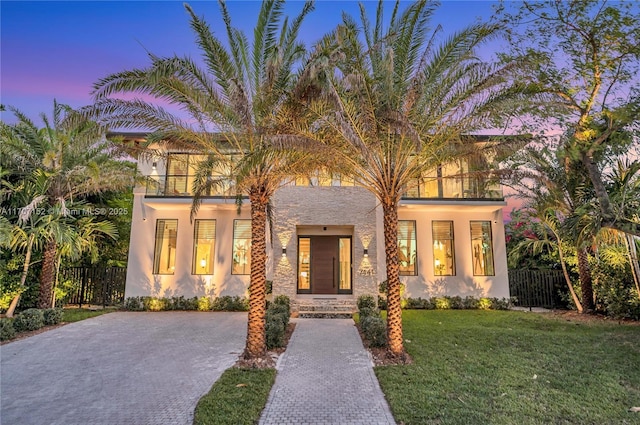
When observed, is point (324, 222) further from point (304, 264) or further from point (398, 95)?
point (398, 95)

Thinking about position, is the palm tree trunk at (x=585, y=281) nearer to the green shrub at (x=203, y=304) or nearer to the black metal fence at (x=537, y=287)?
the black metal fence at (x=537, y=287)

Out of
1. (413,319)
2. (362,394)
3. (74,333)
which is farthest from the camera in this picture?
(413,319)

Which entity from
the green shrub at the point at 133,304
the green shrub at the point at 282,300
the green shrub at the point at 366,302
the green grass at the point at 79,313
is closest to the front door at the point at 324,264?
the green shrub at the point at 282,300

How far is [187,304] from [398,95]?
11.7m

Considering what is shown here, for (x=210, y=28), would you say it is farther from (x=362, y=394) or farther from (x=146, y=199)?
(x=146, y=199)

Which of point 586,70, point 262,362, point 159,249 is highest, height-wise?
point 586,70

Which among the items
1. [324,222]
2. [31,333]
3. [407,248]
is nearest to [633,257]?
[407,248]

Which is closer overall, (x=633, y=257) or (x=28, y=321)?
(x=28, y=321)

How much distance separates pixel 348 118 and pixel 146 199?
10921 mm

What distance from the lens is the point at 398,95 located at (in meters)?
6.84

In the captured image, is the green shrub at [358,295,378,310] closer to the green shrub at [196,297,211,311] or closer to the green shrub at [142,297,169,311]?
the green shrub at [196,297,211,311]

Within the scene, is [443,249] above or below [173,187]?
below

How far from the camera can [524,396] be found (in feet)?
16.5

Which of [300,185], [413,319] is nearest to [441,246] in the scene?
[413,319]
